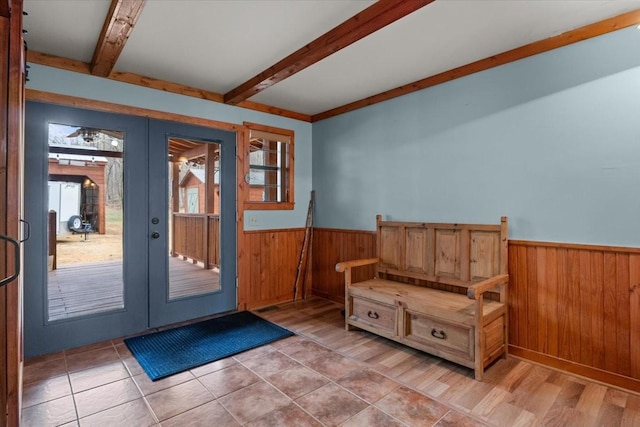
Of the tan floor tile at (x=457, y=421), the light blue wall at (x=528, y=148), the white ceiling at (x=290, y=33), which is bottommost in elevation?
the tan floor tile at (x=457, y=421)

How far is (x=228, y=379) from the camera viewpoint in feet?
7.80

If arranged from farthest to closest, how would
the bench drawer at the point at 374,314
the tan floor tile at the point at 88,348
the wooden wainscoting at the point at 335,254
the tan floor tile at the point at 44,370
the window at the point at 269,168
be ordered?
the window at the point at 269,168 < the wooden wainscoting at the point at 335,254 < the bench drawer at the point at 374,314 < the tan floor tile at the point at 88,348 < the tan floor tile at the point at 44,370

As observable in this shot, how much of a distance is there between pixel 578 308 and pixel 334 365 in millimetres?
1839

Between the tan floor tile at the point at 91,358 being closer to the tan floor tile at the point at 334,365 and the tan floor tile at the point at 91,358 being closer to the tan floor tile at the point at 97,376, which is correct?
the tan floor tile at the point at 97,376

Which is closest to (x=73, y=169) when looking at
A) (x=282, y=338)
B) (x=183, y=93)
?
(x=183, y=93)

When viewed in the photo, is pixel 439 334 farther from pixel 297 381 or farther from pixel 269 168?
pixel 269 168

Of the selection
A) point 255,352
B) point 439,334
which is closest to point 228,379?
point 255,352

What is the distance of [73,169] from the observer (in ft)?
9.52

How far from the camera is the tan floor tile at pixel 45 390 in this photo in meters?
2.12

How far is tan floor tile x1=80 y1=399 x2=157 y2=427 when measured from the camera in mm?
1892

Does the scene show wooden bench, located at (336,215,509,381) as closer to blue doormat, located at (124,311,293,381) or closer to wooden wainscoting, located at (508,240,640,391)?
wooden wainscoting, located at (508,240,640,391)

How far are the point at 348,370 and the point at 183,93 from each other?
3082mm

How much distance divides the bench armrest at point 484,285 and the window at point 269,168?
256 cm

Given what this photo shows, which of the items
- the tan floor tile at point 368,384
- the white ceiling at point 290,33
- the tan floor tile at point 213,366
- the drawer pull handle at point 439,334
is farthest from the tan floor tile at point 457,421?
the white ceiling at point 290,33
